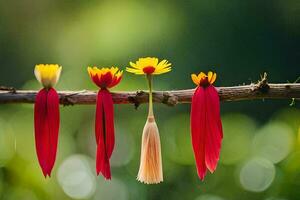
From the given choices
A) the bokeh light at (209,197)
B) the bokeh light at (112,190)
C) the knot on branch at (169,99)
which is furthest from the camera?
the bokeh light at (112,190)

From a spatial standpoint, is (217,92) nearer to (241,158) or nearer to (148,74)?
(148,74)

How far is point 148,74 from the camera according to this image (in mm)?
1288

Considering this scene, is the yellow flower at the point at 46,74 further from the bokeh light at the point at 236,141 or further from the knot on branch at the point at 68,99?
the bokeh light at the point at 236,141

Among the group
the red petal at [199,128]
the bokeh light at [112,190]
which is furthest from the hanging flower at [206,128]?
the bokeh light at [112,190]

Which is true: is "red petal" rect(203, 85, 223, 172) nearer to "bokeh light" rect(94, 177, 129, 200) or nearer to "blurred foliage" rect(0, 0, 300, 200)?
"blurred foliage" rect(0, 0, 300, 200)

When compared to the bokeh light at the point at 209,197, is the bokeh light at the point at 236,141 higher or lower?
higher

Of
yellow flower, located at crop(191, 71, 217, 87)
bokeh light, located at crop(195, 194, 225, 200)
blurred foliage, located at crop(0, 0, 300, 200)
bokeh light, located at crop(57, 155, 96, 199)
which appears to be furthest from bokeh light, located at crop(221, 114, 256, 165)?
yellow flower, located at crop(191, 71, 217, 87)

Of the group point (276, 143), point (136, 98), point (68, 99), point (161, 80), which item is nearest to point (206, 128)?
point (136, 98)

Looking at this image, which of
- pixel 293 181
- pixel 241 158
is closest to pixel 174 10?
pixel 241 158

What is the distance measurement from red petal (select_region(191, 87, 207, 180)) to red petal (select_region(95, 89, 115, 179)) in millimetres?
145

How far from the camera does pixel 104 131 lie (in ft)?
4.21

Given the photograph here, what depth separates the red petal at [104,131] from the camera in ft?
4.16

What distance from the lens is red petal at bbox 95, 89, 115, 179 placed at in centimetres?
127

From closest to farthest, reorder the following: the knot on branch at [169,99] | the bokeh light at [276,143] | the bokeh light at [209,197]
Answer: the knot on branch at [169,99], the bokeh light at [276,143], the bokeh light at [209,197]
